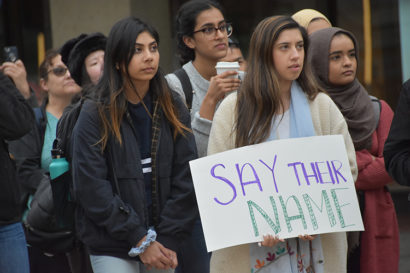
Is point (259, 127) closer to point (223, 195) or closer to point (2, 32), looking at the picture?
point (223, 195)

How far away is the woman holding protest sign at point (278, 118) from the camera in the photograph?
3756mm

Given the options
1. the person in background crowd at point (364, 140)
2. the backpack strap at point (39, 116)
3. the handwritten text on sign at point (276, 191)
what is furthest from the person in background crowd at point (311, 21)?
the backpack strap at point (39, 116)

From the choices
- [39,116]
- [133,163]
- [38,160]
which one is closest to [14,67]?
[39,116]

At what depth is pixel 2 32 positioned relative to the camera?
10195mm

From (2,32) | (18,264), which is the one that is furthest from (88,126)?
(2,32)

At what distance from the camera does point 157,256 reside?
3.75 metres

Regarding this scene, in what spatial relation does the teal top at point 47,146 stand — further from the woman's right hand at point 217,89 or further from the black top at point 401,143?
the black top at point 401,143

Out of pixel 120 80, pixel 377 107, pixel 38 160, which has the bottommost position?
pixel 38 160

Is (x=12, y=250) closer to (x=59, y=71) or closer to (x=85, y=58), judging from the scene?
(x=85, y=58)

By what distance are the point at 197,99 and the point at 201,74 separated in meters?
0.20

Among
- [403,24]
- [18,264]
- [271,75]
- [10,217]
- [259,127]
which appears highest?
[403,24]

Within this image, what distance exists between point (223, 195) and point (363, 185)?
113 cm

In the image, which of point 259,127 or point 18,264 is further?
point 18,264

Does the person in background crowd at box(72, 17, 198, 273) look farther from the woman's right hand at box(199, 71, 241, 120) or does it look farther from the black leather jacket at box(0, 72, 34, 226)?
the black leather jacket at box(0, 72, 34, 226)
